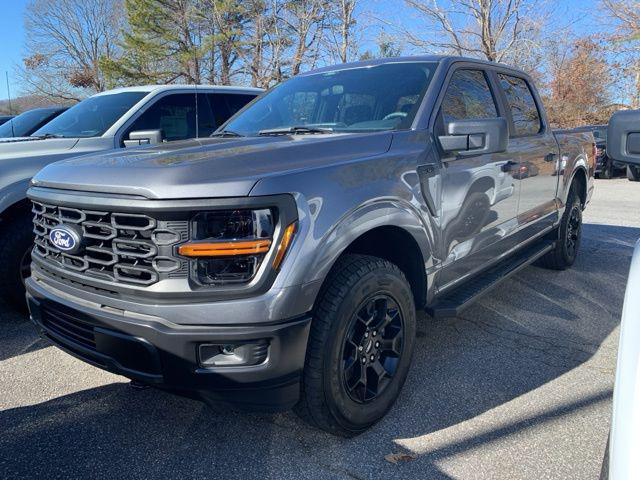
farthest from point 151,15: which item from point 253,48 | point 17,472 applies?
point 17,472

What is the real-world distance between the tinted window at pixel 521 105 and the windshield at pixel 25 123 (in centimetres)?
591

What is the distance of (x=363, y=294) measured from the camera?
2.38m

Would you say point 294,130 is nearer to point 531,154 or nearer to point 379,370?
point 379,370

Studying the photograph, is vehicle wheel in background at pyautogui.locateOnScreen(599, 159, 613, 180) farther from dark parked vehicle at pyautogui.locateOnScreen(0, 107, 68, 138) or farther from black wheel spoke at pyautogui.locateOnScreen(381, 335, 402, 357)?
black wheel spoke at pyautogui.locateOnScreen(381, 335, 402, 357)

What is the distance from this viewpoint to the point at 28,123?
7.31 m

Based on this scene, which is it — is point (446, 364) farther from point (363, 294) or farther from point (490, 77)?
point (490, 77)

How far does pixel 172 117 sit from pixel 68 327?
3325 millimetres

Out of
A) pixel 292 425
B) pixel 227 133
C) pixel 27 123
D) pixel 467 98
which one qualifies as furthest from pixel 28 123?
pixel 292 425

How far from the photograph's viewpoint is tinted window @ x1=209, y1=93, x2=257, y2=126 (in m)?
5.72

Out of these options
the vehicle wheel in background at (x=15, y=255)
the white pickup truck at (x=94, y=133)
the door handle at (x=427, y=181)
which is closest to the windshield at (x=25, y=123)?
the white pickup truck at (x=94, y=133)

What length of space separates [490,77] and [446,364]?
2.19 metres

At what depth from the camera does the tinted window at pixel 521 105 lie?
13.5 ft

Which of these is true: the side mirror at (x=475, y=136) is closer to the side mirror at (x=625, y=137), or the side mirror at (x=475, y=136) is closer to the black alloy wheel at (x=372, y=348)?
the side mirror at (x=625, y=137)

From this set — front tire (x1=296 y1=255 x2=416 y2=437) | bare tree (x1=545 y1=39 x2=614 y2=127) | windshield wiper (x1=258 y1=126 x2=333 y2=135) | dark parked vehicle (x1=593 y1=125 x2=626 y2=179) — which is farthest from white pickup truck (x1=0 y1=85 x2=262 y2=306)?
bare tree (x1=545 y1=39 x2=614 y2=127)
